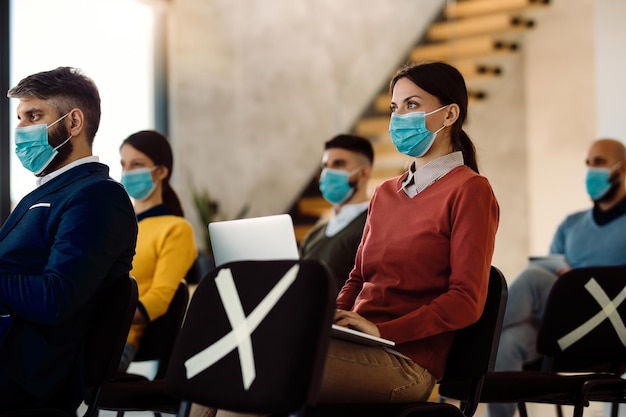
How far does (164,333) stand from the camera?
2715 millimetres

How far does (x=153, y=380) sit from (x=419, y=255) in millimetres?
974

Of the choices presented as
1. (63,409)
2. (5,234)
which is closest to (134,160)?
(5,234)

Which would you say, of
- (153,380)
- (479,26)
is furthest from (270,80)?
(153,380)

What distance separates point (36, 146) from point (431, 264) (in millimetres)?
979

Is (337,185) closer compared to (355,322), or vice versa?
(355,322)

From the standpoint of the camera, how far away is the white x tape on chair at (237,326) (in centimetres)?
157

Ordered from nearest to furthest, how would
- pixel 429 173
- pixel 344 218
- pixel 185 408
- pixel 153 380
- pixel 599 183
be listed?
pixel 185 408, pixel 429 173, pixel 153 380, pixel 344 218, pixel 599 183

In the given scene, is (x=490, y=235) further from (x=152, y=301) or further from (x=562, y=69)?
(x=562, y=69)

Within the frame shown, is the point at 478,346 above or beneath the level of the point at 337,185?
beneath

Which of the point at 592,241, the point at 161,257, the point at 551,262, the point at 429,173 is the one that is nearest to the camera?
the point at 429,173

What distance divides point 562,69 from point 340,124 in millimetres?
1848

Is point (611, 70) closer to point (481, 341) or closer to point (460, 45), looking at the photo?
point (460, 45)

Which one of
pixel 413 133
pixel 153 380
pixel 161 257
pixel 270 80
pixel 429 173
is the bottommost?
pixel 153 380

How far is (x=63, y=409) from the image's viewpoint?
1.91 meters
